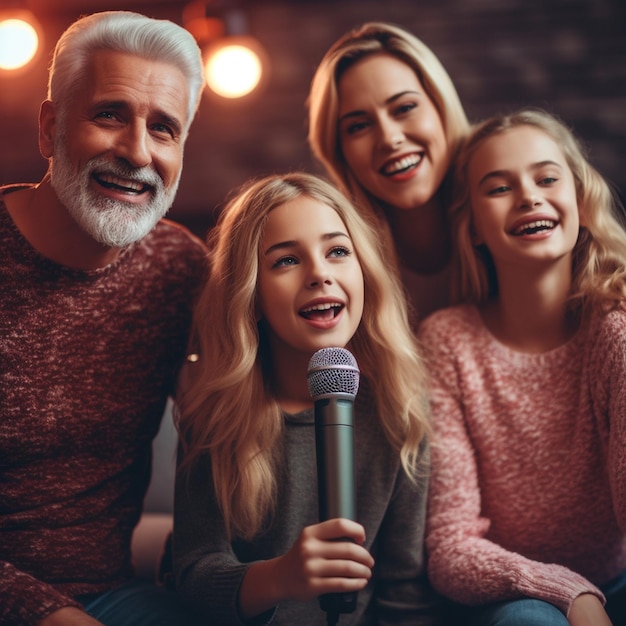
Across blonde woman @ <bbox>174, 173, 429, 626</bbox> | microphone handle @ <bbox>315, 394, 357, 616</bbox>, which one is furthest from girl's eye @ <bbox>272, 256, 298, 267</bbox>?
microphone handle @ <bbox>315, 394, 357, 616</bbox>

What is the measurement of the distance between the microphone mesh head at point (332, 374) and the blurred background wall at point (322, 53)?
2565 mm

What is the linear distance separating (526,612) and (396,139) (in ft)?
3.48

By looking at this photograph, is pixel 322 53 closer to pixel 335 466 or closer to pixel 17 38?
pixel 17 38

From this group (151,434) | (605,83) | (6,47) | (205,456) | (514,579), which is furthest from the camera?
(605,83)

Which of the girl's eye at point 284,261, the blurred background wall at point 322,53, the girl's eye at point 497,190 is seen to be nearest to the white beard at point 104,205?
the girl's eye at point 284,261

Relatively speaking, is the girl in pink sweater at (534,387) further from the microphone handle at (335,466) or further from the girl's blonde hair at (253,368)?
the microphone handle at (335,466)

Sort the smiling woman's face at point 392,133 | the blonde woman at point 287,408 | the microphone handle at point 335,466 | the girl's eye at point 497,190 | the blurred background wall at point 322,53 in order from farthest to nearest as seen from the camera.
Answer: the blurred background wall at point 322,53, the smiling woman's face at point 392,133, the girl's eye at point 497,190, the blonde woman at point 287,408, the microphone handle at point 335,466

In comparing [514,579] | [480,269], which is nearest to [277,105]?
[480,269]

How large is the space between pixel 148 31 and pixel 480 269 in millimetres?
863

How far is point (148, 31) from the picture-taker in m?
1.53

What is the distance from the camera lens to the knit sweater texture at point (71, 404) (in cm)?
151

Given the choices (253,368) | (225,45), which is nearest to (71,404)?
(253,368)

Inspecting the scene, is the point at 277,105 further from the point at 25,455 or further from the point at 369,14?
the point at 25,455

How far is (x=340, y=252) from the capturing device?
57.9 inches
